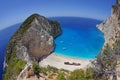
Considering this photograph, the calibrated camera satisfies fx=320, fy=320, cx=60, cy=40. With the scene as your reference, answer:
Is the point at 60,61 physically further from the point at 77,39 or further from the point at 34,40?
the point at 77,39

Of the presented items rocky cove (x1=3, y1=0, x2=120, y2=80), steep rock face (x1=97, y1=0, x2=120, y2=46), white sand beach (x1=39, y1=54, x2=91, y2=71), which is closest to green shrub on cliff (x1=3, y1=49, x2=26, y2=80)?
rocky cove (x1=3, y1=0, x2=120, y2=80)

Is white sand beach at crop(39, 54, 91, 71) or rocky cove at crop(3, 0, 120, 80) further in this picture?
white sand beach at crop(39, 54, 91, 71)

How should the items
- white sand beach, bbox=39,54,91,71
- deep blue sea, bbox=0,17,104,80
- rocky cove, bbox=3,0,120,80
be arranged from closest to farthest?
rocky cove, bbox=3,0,120,80
white sand beach, bbox=39,54,91,71
deep blue sea, bbox=0,17,104,80

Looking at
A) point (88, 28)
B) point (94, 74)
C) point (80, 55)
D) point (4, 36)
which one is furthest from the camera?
point (4, 36)

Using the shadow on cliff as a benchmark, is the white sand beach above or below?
below

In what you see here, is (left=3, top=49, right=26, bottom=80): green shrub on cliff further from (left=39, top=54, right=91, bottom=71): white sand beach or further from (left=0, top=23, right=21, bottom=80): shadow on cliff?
(left=0, top=23, right=21, bottom=80): shadow on cliff

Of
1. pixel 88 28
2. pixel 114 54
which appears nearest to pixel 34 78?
pixel 114 54

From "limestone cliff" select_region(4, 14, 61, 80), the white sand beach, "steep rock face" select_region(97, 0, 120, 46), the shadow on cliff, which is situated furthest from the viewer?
the shadow on cliff

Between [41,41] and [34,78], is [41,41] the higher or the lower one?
the higher one

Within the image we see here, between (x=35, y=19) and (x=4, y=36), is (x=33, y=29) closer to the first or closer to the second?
(x=35, y=19)
